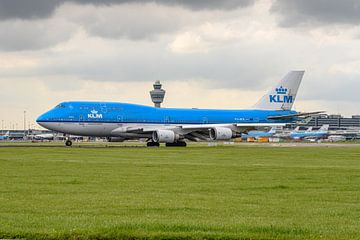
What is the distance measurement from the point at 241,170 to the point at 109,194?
11.8 meters

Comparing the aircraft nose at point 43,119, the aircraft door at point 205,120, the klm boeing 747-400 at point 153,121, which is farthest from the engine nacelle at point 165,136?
the aircraft nose at point 43,119

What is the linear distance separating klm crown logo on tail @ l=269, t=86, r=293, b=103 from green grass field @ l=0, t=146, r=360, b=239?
162 ft

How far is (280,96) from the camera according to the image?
257ft

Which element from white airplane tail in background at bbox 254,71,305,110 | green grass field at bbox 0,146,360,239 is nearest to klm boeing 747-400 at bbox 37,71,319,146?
white airplane tail in background at bbox 254,71,305,110

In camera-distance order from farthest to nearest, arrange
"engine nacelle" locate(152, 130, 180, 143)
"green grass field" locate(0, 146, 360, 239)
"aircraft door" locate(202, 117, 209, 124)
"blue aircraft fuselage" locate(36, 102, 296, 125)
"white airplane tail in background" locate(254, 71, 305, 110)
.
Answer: "white airplane tail in background" locate(254, 71, 305, 110), "aircraft door" locate(202, 117, 209, 124), "engine nacelle" locate(152, 130, 180, 143), "blue aircraft fuselage" locate(36, 102, 296, 125), "green grass field" locate(0, 146, 360, 239)

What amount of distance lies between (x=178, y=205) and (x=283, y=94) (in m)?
62.1

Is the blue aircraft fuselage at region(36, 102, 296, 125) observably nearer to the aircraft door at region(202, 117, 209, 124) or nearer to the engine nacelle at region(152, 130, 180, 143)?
the aircraft door at region(202, 117, 209, 124)

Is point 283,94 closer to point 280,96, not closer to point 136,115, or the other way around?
point 280,96

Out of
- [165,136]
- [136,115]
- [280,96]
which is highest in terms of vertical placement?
[280,96]

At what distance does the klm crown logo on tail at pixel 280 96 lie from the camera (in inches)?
3081

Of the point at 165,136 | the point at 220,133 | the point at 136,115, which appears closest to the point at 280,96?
the point at 220,133

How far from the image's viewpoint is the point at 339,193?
818 inches

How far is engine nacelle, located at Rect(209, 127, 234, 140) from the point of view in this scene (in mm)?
68438

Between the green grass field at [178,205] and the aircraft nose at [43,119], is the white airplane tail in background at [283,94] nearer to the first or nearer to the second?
the aircraft nose at [43,119]
